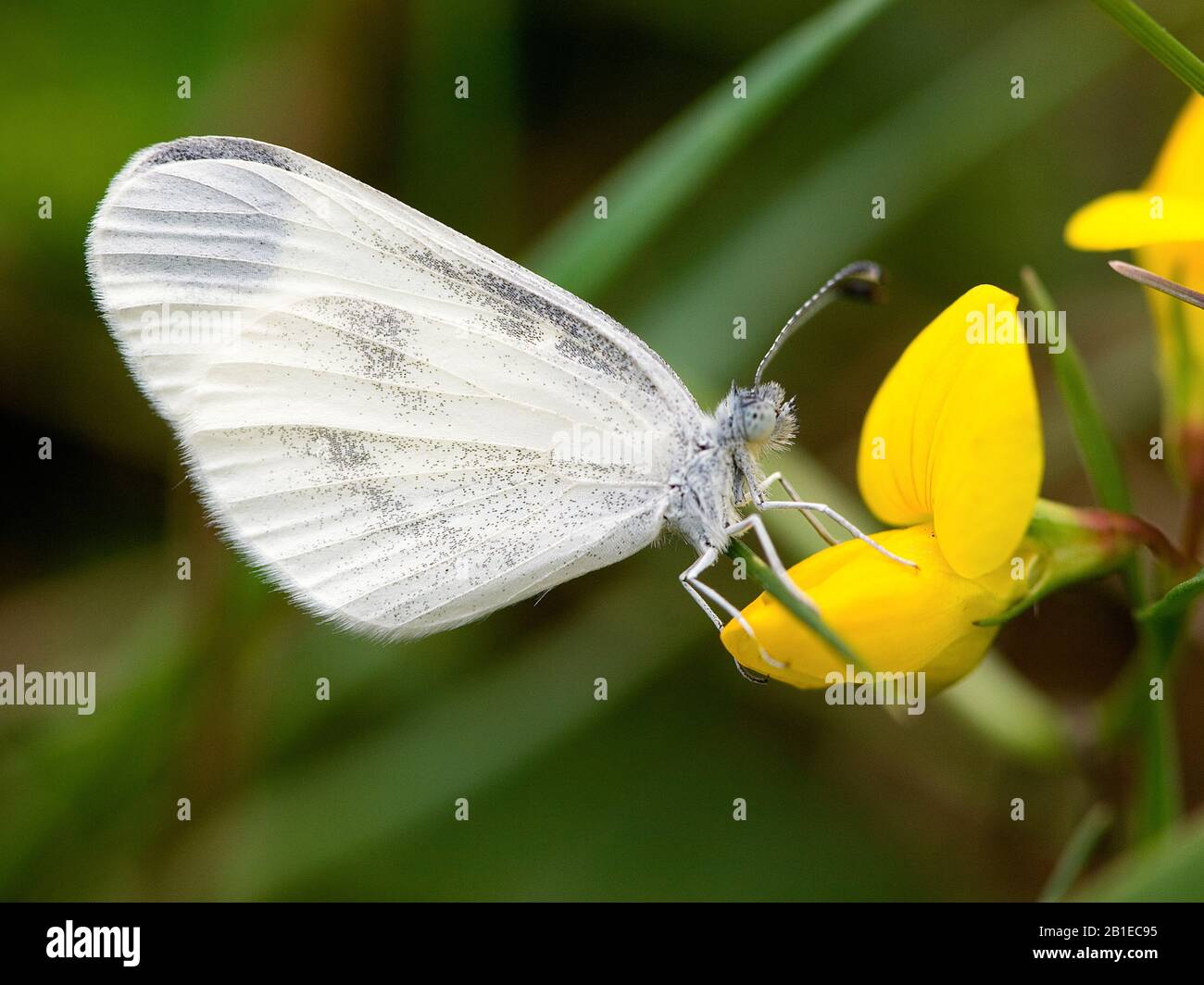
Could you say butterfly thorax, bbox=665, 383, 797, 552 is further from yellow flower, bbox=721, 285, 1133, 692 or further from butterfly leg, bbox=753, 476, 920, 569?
yellow flower, bbox=721, 285, 1133, 692

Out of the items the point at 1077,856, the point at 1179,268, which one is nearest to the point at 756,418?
the point at 1179,268

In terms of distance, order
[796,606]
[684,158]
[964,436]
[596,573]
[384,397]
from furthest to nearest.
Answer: [596,573], [684,158], [384,397], [964,436], [796,606]

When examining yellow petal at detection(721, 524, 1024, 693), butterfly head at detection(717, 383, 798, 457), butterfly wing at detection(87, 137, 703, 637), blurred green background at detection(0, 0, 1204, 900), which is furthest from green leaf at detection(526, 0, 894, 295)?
yellow petal at detection(721, 524, 1024, 693)

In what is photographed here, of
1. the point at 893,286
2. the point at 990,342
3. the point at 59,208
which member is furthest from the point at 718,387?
the point at 59,208

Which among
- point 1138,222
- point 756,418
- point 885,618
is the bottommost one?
point 885,618

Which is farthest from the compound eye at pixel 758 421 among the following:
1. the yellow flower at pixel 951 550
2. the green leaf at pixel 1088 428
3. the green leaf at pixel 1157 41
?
the green leaf at pixel 1157 41

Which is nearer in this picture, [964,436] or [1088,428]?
[964,436]

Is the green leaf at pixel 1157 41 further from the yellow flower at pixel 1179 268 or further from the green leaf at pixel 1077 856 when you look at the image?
the green leaf at pixel 1077 856

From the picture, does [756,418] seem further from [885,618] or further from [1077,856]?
[1077,856]
